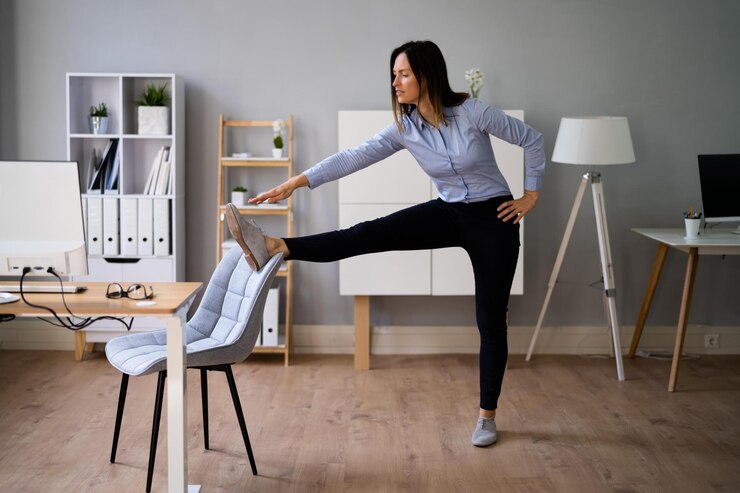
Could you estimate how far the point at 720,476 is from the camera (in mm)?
3355

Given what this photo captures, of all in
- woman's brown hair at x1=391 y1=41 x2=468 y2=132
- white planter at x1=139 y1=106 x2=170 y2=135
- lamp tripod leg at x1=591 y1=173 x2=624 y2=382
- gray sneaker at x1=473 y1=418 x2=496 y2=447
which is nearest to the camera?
woman's brown hair at x1=391 y1=41 x2=468 y2=132

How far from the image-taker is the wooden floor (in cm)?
332

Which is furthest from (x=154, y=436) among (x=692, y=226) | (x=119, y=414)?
(x=692, y=226)

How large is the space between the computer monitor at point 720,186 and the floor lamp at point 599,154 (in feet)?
1.47

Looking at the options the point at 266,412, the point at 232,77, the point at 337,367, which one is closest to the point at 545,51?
the point at 232,77

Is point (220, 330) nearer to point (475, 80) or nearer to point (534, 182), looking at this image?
point (534, 182)

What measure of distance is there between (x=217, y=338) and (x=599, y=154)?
233 cm

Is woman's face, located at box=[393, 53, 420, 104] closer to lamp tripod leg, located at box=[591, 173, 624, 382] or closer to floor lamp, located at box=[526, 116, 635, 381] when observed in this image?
floor lamp, located at box=[526, 116, 635, 381]

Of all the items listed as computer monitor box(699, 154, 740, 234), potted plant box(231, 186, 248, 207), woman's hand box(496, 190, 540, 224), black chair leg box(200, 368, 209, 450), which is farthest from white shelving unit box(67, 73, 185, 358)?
computer monitor box(699, 154, 740, 234)

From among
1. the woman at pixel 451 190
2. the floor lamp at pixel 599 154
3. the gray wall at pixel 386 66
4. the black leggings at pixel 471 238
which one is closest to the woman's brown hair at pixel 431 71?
the woman at pixel 451 190

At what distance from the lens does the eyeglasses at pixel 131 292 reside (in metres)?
2.96

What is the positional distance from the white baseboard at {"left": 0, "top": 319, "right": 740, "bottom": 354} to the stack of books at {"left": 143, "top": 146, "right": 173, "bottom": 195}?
1053 millimetres

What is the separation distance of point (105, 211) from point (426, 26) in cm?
215

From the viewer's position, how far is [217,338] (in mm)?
3402
